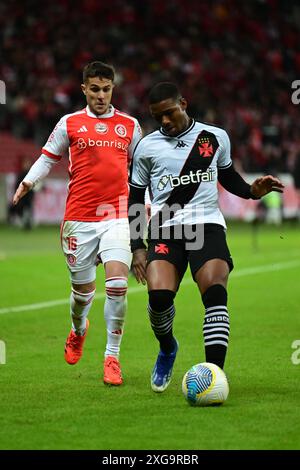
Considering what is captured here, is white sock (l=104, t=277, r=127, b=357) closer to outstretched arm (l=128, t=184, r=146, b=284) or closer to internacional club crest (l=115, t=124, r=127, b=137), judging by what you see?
outstretched arm (l=128, t=184, r=146, b=284)

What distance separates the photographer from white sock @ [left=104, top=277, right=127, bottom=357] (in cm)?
826

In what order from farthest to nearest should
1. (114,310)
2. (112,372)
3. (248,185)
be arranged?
(114,310) → (112,372) → (248,185)

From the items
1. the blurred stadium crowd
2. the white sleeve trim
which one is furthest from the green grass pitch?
the blurred stadium crowd

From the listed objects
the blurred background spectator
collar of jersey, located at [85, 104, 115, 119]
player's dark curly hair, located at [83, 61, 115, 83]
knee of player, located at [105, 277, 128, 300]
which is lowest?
knee of player, located at [105, 277, 128, 300]

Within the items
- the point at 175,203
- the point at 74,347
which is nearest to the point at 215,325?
the point at 175,203

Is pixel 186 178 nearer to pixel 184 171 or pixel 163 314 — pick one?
pixel 184 171

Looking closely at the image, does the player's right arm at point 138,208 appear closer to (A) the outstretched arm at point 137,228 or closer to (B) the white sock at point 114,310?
(A) the outstretched arm at point 137,228

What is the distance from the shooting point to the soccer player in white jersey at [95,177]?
8.47m

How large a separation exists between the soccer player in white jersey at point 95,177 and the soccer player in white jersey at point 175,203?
2.43 ft

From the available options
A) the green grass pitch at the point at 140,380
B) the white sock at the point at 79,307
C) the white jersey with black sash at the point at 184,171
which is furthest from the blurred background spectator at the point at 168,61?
the white jersey with black sash at the point at 184,171

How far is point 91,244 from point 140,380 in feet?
4.00

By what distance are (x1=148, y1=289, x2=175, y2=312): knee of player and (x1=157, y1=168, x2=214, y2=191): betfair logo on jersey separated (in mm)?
801

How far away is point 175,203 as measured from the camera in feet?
25.2
